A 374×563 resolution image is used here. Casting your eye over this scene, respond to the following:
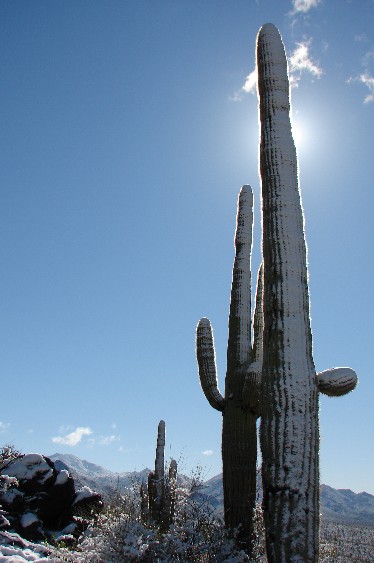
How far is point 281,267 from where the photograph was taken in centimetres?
489

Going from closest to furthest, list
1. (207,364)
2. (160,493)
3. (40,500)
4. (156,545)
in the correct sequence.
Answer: (156,545) → (207,364) → (160,493) → (40,500)

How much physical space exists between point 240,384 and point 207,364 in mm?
922

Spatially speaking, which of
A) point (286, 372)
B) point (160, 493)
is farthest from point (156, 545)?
point (160, 493)

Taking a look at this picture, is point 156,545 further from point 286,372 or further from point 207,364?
point 207,364

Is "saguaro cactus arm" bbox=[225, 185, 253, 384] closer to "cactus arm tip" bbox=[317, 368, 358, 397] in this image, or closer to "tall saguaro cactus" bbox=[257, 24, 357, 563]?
"cactus arm tip" bbox=[317, 368, 358, 397]

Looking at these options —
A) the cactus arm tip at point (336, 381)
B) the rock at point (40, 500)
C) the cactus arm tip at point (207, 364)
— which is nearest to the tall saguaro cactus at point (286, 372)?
the cactus arm tip at point (336, 381)

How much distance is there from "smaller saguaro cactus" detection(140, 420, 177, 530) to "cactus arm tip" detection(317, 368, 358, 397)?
12.5 ft

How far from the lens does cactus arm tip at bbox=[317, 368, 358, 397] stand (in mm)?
Answer: 4641

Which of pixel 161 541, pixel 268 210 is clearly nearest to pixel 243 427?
pixel 161 541

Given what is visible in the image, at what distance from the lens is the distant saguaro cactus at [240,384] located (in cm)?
666

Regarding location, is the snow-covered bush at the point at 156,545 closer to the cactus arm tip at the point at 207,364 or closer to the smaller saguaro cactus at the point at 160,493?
the smaller saguaro cactus at the point at 160,493

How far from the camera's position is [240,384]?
23.8ft

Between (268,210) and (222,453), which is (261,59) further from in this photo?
(222,453)

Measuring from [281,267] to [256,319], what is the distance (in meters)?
3.73
